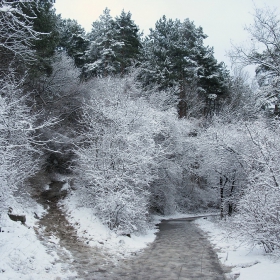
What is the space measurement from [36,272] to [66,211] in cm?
722

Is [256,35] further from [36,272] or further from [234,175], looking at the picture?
[36,272]

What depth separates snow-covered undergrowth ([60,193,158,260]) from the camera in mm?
10742

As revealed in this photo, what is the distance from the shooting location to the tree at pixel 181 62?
3016cm

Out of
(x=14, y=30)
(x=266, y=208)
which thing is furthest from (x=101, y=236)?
(x=14, y=30)

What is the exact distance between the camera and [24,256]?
7.43 meters

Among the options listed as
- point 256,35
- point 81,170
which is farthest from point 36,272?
point 256,35

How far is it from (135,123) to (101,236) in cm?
672

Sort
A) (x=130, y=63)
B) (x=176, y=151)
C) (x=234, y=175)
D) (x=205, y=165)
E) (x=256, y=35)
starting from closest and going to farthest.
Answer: (x=256, y=35) → (x=234, y=175) → (x=205, y=165) → (x=176, y=151) → (x=130, y=63)

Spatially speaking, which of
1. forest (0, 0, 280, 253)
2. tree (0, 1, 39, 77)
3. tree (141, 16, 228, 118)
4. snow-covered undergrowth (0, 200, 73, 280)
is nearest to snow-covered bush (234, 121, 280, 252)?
forest (0, 0, 280, 253)

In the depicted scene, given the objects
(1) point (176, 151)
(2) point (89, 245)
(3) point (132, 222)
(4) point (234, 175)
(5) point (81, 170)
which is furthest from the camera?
(1) point (176, 151)

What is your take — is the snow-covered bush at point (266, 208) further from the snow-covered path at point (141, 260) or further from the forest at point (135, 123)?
the snow-covered path at point (141, 260)

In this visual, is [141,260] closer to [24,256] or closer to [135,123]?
[24,256]

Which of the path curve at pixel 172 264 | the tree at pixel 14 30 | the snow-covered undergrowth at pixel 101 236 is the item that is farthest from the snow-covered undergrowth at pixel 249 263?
the tree at pixel 14 30

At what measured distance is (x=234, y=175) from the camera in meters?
19.2
